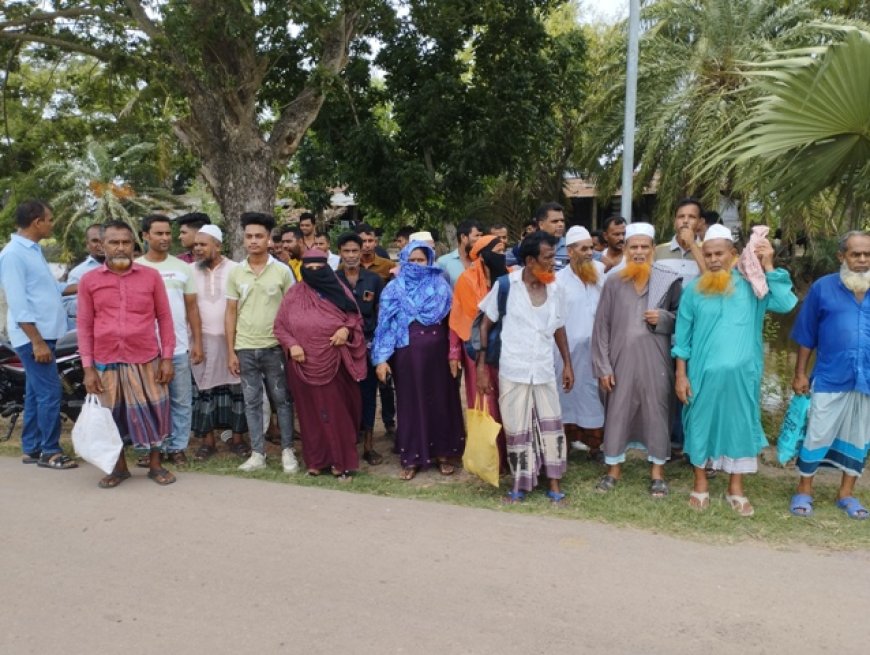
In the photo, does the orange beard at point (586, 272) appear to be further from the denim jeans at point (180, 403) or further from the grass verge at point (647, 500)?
the denim jeans at point (180, 403)

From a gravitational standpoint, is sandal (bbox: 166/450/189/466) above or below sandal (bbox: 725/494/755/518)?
below

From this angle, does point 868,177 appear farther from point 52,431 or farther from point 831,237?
point 831,237

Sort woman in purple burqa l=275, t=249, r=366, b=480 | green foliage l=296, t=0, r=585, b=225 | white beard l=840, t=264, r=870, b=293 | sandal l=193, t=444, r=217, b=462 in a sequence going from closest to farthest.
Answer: white beard l=840, t=264, r=870, b=293, woman in purple burqa l=275, t=249, r=366, b=480, sandal l=193, t=444, r=217, b=462, green foliage l=296, t=0, r=585, b=225

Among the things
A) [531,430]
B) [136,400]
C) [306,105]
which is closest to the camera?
[531,430]

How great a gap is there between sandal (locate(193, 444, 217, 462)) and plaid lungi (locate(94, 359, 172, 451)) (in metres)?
0.71

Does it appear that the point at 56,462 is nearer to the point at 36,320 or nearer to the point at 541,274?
the point at 36,320

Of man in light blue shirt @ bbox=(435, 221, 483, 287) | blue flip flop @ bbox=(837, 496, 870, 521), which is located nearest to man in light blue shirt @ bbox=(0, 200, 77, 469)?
man in light blue shirt @ bbox=(435, 221, 483, 287)

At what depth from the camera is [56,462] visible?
5352 millimetres

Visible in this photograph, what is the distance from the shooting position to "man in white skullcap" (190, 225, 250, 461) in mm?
5574

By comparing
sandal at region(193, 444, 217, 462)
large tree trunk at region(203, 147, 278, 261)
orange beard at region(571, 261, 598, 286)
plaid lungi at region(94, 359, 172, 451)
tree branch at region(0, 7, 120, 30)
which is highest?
tree branch at region(0, 7, 120, 30)

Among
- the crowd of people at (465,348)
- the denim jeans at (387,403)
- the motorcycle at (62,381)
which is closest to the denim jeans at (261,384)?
the crowd of people at (465,348)

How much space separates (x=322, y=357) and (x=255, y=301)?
70 cm

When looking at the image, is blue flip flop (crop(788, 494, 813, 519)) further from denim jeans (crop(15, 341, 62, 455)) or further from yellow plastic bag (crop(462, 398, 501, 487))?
denim jeans (crop(15, 341, 62, 455))

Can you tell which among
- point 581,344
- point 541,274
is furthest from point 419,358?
point 581,344
